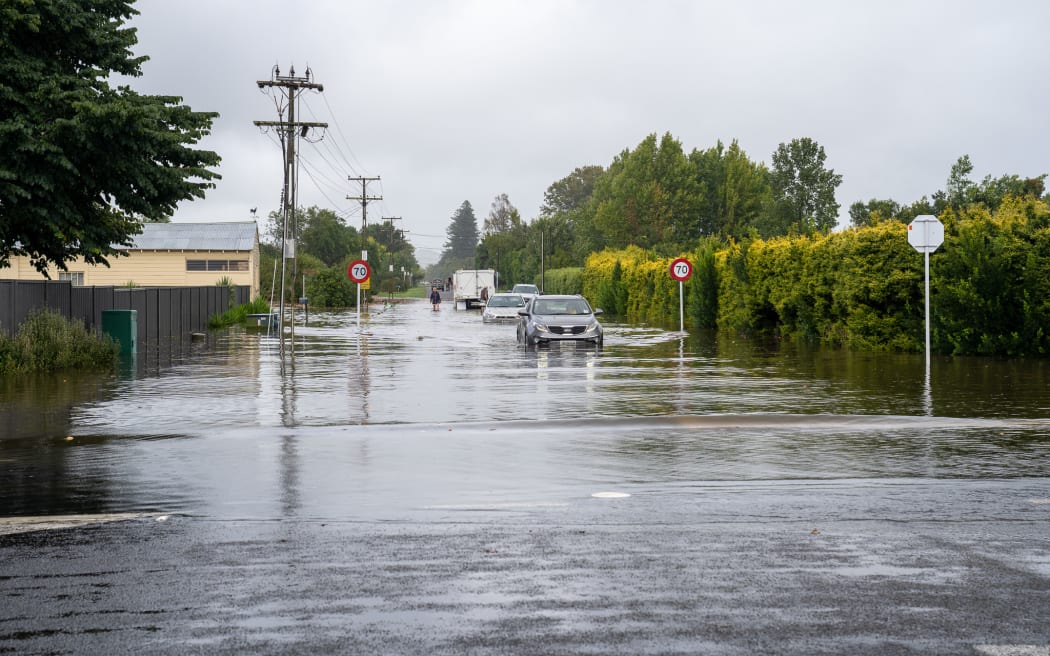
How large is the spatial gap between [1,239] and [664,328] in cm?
2730

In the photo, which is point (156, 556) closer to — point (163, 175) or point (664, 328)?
point (163, 175)

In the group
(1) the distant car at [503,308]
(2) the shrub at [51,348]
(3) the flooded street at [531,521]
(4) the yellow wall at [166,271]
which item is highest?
(4) the yellow wall at [166,271]

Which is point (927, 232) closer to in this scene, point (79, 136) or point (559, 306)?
point (559, 306)

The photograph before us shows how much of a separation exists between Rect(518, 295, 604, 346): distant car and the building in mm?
46715

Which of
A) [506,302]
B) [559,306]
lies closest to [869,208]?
[506,302]

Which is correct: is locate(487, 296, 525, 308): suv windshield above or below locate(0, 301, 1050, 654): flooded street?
above

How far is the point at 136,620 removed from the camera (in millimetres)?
5422

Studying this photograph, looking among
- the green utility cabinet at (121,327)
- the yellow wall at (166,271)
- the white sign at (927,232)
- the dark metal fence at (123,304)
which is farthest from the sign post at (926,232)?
the yellow wall at (166,271)

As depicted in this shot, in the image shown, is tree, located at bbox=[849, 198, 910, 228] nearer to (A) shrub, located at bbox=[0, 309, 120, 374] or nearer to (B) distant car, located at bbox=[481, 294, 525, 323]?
(B) distant car, located at bbox=[481, 294, 525, 323]

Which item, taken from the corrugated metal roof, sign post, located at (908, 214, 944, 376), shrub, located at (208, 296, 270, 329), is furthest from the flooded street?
the corrugated metal roof

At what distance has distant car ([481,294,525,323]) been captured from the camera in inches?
2009

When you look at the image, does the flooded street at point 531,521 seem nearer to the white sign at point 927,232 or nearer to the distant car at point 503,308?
the white sign at point 927,232

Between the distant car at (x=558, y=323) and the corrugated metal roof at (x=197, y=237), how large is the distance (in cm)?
4900

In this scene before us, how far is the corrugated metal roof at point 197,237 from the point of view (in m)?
74.8
